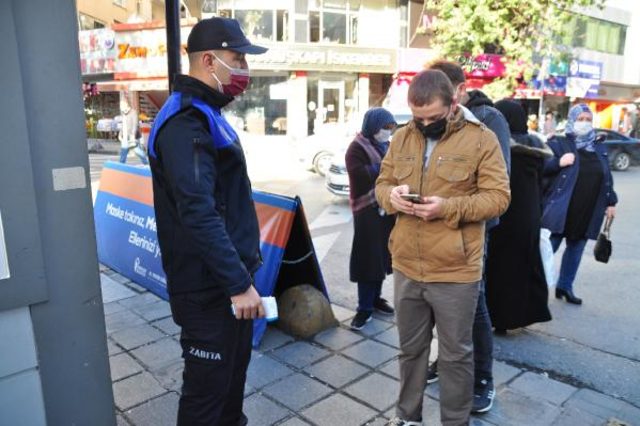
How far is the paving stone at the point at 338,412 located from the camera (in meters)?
2.90

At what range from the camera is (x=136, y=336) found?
3.97 m

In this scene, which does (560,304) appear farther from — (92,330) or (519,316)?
(92,330)

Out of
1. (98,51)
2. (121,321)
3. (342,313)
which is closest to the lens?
(121,321)

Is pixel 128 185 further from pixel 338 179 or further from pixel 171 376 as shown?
pixel 338 179

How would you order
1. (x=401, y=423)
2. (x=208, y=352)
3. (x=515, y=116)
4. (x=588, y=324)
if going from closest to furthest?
(x=208, y=352) < (x=401, y=423) < (x=515, y=116) < (x=588, y=324)

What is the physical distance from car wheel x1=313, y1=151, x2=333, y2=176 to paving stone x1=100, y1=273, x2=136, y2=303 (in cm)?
899

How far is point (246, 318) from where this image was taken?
2.03 meters

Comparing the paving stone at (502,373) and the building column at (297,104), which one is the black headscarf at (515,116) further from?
the building column at (297,104)

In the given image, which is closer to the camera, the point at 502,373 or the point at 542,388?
the point at 542,388

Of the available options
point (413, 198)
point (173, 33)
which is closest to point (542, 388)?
point (413, 198)

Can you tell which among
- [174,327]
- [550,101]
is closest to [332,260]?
[174,327]

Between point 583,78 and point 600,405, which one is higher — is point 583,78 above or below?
above

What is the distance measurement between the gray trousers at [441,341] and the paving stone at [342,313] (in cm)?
167

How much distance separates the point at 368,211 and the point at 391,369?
1254 mm
